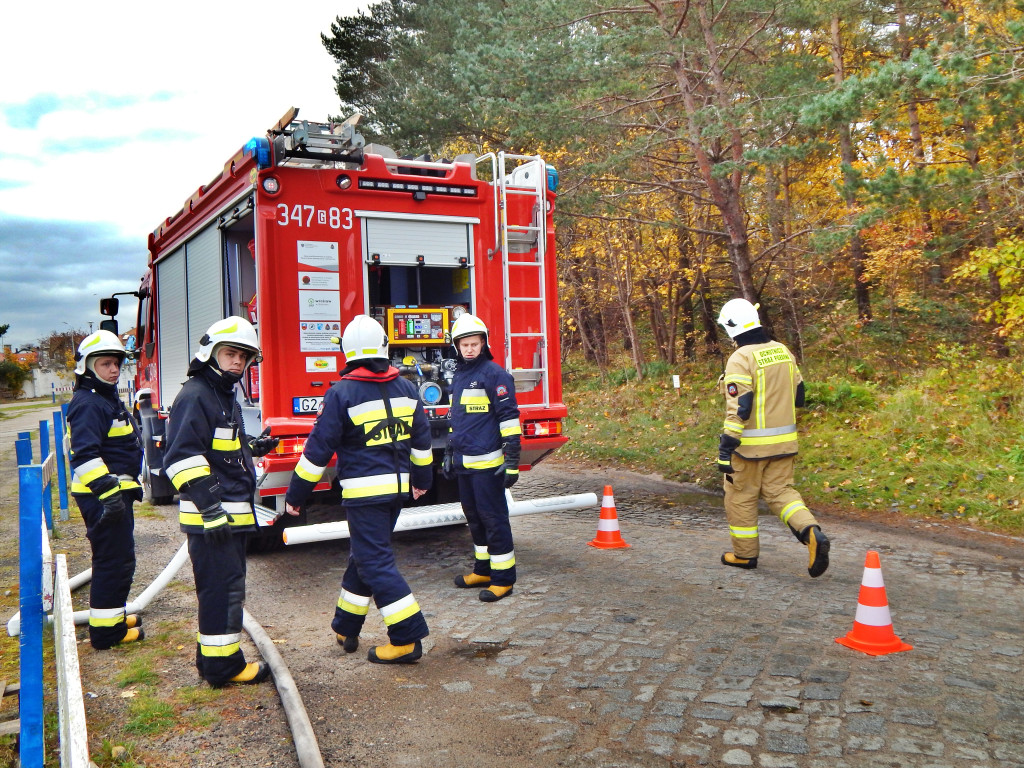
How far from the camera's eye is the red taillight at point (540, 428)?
6934 millimetres

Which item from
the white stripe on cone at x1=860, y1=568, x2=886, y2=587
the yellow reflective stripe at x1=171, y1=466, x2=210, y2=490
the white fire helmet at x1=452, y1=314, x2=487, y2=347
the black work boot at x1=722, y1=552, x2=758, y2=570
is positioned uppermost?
the white fire helmet at x1=452, y1=314, x2=487, y2=347

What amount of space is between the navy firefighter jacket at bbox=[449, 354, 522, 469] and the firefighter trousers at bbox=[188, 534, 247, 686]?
1.91 meters

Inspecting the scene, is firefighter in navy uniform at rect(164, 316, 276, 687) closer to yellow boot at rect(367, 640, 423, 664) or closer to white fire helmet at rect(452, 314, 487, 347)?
yellow boot at rect(367, 640, 423, 664)

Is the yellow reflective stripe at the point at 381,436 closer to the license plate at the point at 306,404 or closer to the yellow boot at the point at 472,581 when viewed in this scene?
the yellow boot at the point at 472,581

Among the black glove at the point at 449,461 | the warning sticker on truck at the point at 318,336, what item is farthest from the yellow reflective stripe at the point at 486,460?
the warning sticker on truck at the point at 318,336

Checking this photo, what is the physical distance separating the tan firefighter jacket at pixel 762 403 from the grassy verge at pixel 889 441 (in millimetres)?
2847

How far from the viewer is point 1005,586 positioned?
545 cm

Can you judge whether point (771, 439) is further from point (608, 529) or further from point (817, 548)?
point (608, 529)

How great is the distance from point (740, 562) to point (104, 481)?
4.25 meters

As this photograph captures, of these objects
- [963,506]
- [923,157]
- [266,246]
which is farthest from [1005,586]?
[923,157]

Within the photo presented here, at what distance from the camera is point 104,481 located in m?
4.46

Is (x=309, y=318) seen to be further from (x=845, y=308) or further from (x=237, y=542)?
(x=845, y=308)

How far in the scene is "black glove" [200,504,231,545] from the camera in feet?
13.0

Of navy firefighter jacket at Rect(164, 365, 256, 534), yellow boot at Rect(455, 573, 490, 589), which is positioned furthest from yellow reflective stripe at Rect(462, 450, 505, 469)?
Result: navy firefighter jacket at Rect(164, 365, 256, 534)
